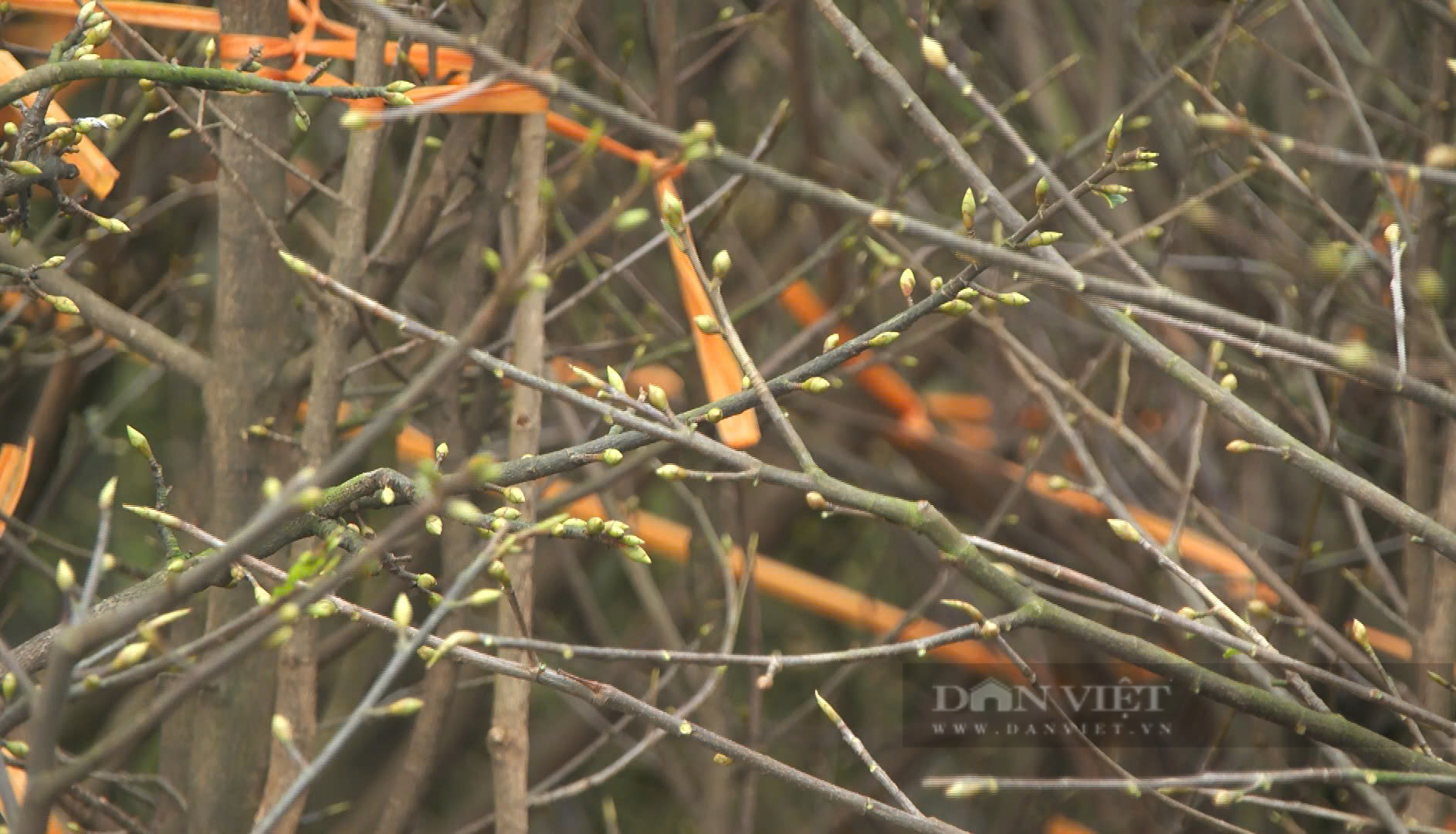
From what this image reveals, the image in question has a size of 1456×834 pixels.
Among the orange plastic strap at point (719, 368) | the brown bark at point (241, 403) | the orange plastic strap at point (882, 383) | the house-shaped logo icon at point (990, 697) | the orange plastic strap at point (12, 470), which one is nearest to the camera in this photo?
the orange plastic strap at point (12, 470)

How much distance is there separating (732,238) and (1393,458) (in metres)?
1.51

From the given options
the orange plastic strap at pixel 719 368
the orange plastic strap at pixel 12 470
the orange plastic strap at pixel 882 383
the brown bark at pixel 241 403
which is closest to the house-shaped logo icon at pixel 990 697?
the orange plastic strap at pixel 882 383

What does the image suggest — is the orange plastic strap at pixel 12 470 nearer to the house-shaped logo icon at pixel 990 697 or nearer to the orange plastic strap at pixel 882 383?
the house-shaped logo icon at pixel 990 697

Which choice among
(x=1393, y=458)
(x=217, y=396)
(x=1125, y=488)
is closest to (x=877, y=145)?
(x=1125, y=488)

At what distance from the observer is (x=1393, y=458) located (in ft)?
7.79

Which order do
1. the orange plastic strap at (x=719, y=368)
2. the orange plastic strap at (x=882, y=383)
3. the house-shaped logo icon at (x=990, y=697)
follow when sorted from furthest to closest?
the orange plastic strap at (x=882, y=383) → the house-shaped logo icon at (x=990, y=697) → the orange plastic strap at (x=719, y=368)

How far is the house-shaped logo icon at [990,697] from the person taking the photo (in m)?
2.34

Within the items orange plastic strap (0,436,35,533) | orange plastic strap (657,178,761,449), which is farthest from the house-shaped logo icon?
→ orange plastic strap (0,436,35,533)

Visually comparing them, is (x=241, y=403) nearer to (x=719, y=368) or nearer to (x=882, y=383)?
(x=719, y=368)

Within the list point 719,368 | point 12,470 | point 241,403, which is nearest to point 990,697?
point 719,368

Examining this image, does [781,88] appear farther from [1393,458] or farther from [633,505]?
[1393,458]

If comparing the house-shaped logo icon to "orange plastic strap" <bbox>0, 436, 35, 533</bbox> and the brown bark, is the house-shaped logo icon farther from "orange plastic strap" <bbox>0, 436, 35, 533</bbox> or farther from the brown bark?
"orange plastic strap" <bbox>0, 436, 35, 533</bbox>

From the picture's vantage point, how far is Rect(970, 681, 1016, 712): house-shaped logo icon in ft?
7.66

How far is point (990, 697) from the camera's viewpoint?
242 centimetres
